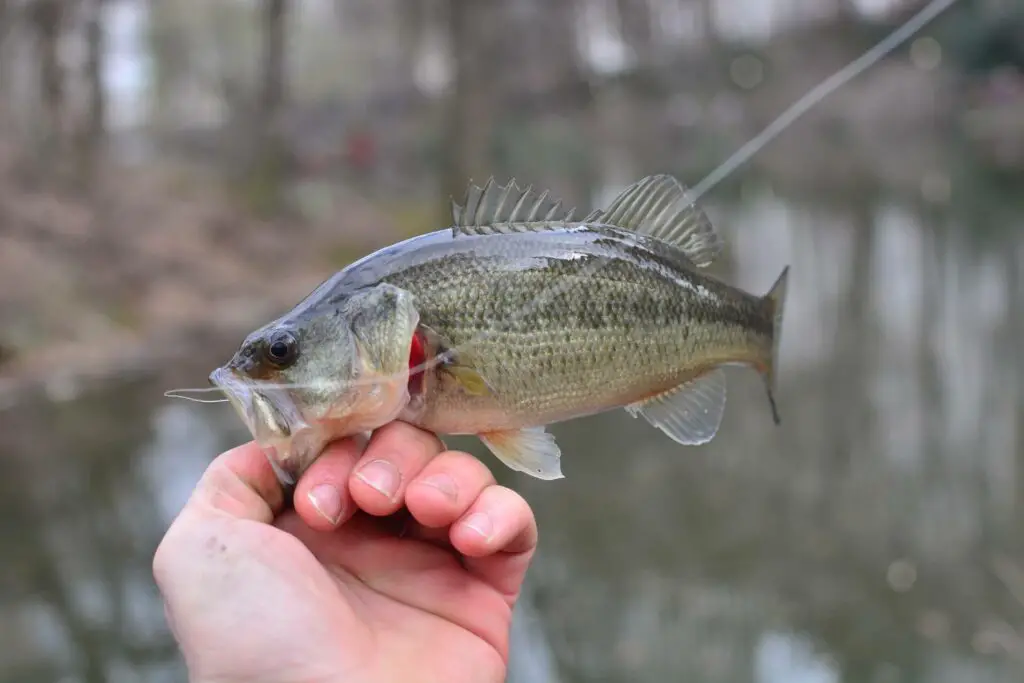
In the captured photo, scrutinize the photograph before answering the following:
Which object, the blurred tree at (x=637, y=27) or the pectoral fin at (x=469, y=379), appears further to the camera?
the blurred tree at (x=637, y=27)

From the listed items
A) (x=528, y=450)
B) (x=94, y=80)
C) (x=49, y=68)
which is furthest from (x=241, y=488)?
(x=94, y=80)

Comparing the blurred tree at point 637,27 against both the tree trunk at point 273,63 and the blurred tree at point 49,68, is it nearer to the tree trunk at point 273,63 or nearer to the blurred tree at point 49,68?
the tree trunk at point 273,63

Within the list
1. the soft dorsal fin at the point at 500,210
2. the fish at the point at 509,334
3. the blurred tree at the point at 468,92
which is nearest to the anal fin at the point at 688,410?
the fish at the point at 509,334

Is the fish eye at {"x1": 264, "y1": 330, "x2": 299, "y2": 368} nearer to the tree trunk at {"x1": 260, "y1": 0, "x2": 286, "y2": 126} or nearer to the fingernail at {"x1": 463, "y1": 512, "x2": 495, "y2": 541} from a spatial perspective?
the fingernail at {"x1": 463, "y1": 512, "x2": 495, "y2": 541}

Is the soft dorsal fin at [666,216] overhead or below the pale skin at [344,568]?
overhead

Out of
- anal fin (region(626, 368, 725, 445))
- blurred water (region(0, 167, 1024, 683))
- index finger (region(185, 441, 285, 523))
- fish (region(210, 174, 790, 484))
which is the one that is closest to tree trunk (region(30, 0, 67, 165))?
blurred water (region(0, 167, 1024, 683))

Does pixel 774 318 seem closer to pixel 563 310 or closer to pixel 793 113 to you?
pixel 563 310

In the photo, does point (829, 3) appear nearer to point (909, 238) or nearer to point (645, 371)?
point (909, 238)
